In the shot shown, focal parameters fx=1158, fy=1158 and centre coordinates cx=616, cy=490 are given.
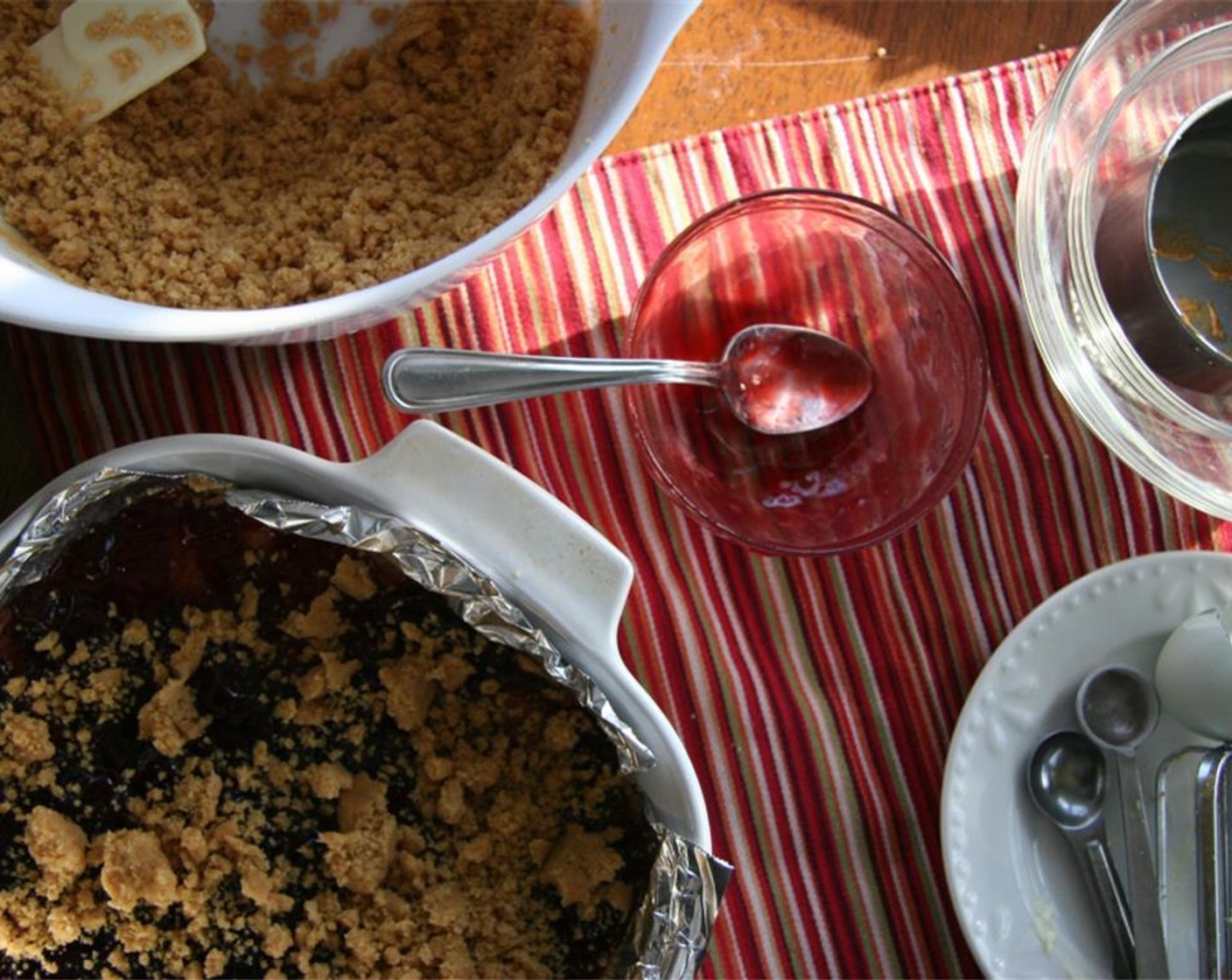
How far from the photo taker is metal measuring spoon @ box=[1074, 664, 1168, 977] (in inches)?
31.6

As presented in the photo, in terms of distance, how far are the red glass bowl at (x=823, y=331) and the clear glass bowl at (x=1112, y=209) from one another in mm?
61

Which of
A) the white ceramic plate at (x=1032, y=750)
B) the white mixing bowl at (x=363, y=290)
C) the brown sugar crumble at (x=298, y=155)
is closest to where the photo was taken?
the white mixing bowl at (x=363, y=290)

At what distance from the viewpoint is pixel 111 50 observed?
73 centimetres

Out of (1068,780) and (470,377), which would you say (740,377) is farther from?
(1068,780)

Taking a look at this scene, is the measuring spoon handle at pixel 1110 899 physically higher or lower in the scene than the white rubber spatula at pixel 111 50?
lower

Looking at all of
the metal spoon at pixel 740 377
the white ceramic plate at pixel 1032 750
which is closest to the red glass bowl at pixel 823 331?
the metal spoon at pixel 740 377

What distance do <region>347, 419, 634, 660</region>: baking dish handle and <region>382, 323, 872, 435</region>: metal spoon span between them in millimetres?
92

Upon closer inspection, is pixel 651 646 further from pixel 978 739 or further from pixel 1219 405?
pixel 1219 405

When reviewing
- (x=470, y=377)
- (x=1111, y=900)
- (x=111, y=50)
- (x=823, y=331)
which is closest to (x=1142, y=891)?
(x=1111, y=900)

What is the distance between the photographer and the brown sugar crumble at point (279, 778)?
0.74m

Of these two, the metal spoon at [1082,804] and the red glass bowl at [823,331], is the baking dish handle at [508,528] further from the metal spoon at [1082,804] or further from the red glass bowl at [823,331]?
the metal spoon at [1082,804]

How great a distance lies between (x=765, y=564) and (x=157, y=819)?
17.6 inches

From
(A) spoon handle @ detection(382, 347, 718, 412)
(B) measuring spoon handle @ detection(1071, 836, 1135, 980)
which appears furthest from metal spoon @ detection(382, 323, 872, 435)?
(B) measuring spoon handle @ detection(1071, 836, 1135, 980)

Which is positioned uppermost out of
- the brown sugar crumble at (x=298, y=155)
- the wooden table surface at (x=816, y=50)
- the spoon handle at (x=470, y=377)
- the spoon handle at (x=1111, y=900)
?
the wooden table surface at (x=816, y=50)
